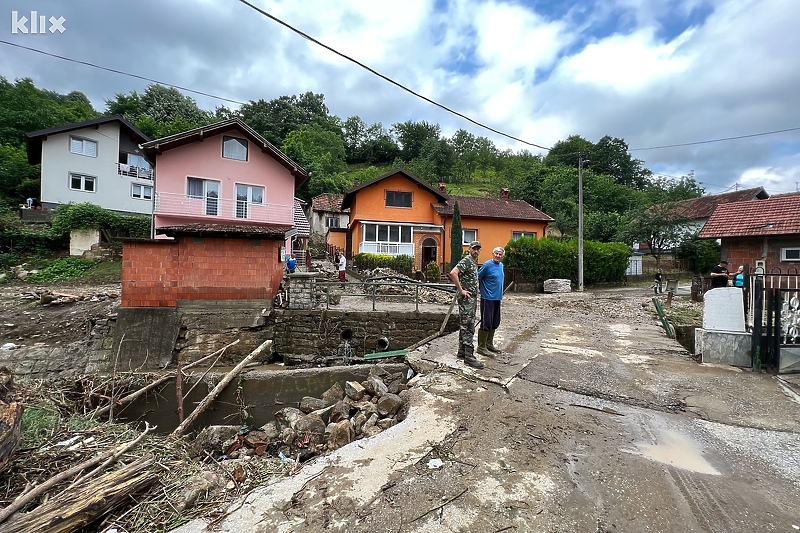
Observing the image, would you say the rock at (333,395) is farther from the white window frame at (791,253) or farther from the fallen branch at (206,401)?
the white window frame at (791,253)

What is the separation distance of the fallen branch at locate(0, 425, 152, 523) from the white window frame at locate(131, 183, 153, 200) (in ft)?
98.6

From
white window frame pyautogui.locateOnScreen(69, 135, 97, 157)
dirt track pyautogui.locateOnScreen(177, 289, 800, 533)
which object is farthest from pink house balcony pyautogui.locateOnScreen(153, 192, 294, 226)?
dirt track pyautogui.locateOnScreen(177, 289, 800, 533)

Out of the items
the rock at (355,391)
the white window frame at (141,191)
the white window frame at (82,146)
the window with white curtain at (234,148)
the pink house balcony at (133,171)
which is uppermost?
the white window frame at (82,146)

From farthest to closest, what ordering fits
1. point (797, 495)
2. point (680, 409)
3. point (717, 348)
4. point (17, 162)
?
1. point (17, 162)
2. point (717, 348)
3. point (680, 409)
4. point (797, 495)

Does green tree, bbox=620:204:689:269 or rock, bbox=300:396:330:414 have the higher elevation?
green tree, bbox=620:204:689:269

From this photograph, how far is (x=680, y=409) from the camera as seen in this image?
361 cm

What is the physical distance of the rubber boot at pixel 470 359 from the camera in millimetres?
4859

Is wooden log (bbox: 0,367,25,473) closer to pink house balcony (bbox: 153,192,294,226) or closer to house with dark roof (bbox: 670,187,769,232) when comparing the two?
pink house balcony (bbox: 153,192,294,226)

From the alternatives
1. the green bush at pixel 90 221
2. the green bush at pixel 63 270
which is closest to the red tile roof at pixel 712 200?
the green bush at pixel 90 221

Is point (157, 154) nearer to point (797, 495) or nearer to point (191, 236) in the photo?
point (191, 236)

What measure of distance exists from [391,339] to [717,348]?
7033mm

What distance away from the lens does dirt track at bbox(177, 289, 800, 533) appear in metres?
2.04

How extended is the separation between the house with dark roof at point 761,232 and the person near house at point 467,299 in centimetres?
1555

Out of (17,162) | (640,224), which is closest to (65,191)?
(17,162)
